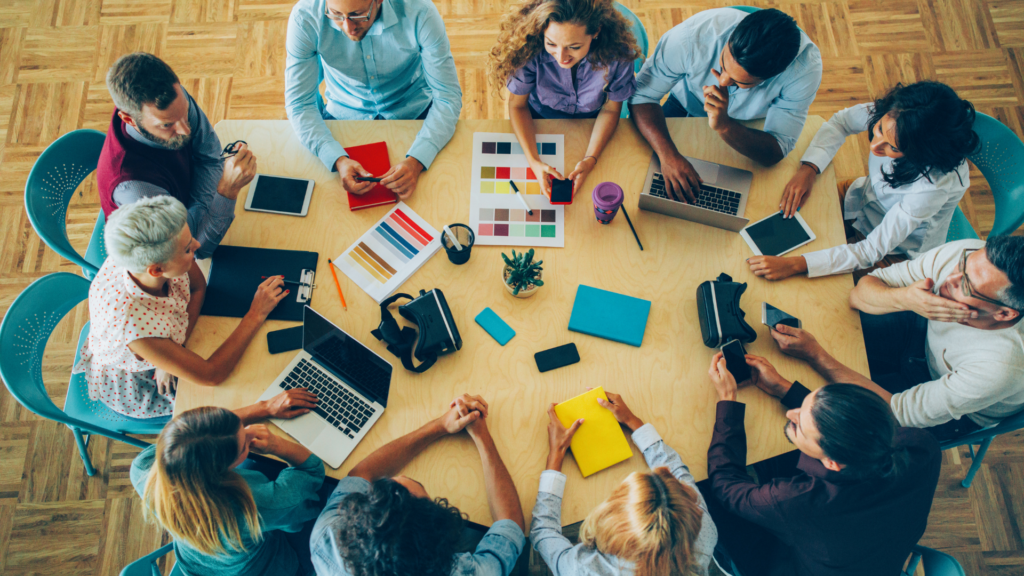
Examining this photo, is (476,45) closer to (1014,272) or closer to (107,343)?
(107,343)

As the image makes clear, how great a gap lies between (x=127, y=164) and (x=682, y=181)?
1.82m

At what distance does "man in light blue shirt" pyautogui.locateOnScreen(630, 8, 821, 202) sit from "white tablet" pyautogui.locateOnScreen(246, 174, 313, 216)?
1250mm

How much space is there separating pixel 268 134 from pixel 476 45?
1.67 m

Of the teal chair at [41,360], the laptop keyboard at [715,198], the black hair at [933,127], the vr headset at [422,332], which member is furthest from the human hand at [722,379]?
the teal chair at [41,360]

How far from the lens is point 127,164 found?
1.76 meters

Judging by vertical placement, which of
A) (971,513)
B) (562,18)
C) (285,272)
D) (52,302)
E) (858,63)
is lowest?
(971,513)

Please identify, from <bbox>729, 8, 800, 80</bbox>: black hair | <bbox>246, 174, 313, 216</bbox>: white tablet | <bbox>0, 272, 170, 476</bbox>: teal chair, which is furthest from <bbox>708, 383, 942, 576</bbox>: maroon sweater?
<bbox>0, 272, 170, 476</bbox>: teal chair

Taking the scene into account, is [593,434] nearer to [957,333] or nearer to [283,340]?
[283,340]

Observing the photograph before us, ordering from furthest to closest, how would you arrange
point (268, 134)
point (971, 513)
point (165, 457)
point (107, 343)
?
point (971, 513) → point (268, 134) → point (107, 343) → point (165, 457)

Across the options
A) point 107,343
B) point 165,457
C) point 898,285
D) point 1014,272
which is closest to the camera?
point 165,457

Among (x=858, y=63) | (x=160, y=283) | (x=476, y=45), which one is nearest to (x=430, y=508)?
(x=160, y=283)

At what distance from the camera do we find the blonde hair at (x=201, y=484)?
1382 millimetres

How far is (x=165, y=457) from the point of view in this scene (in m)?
1.39

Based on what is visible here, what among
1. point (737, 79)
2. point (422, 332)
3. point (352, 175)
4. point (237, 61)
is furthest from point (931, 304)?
point (237, 61)
